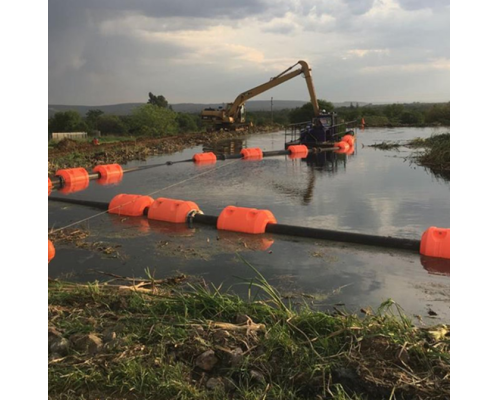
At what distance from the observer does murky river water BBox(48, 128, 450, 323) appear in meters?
5.05

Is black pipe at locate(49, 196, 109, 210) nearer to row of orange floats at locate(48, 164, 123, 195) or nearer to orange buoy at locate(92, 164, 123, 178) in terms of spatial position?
row of orange floats at locate(48, 164, 123, 195)

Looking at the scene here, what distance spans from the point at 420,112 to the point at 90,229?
4224 cm

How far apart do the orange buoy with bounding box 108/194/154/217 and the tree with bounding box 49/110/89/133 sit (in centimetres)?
3053

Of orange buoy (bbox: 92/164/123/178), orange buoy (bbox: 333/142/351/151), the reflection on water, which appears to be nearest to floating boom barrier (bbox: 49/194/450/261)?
orange buoy (bbox: 92/164/123/178)

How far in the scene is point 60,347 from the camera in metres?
3.27

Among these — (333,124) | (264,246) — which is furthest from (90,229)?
(333,124)

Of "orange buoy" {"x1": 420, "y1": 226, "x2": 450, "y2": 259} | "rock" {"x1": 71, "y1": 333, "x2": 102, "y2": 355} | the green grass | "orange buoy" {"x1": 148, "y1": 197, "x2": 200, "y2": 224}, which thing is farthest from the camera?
the green grass

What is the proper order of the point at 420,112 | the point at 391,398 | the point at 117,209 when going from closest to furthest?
the point at 391,398 → the point at 117,209 → the point at 420,112

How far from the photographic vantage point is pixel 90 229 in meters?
7.69

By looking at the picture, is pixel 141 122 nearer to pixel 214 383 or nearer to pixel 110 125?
pixel 110 125

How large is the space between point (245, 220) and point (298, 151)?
41.1 feet

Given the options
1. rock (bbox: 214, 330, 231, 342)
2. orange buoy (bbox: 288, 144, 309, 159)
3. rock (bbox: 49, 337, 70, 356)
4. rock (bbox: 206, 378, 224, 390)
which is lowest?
rock (bbox: 206, 378, 224, 390)

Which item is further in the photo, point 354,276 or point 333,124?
point 333,124
